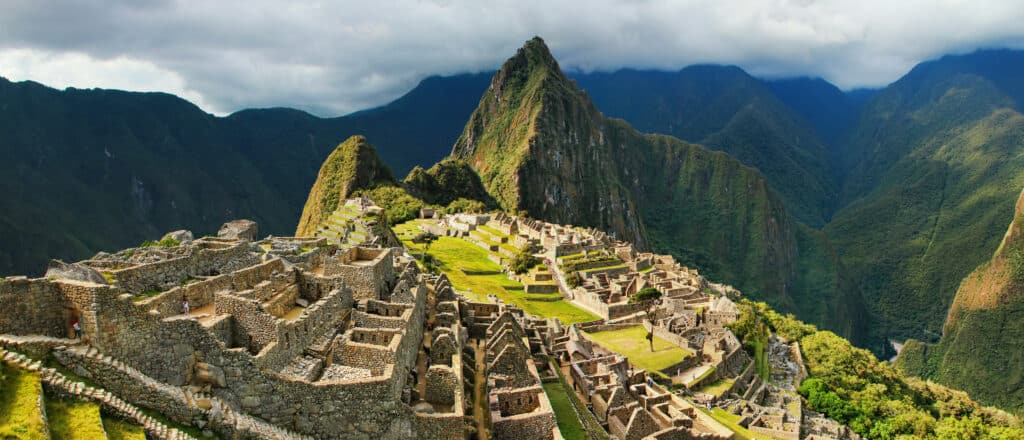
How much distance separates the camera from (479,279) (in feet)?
197

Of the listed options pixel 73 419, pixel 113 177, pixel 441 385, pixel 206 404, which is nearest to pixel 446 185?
pixel 113 177

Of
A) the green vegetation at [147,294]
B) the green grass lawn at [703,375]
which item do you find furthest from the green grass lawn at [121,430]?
the green grass lawn at [703,375]

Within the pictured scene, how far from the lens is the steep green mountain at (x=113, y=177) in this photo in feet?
335

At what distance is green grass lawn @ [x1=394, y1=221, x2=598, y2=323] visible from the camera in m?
51.7

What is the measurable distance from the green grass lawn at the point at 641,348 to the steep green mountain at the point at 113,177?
3368 inches

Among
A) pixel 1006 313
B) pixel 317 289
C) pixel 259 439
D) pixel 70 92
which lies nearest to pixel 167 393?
pixel 259 439

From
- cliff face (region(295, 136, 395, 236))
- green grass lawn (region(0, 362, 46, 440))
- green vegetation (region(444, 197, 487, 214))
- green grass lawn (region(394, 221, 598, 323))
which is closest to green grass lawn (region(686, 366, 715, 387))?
green grass lawn (region(394, 221, 598, 323))

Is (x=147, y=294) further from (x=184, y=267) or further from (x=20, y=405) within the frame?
(x=20, y=405)

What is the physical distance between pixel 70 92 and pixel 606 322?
17349cm

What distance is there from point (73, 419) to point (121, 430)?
813 mm

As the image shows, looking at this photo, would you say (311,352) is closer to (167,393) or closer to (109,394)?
(167,393)

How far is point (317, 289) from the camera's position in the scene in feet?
63.0

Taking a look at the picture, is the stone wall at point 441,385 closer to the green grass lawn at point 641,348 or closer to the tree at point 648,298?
the green grass lawn at point 641,348

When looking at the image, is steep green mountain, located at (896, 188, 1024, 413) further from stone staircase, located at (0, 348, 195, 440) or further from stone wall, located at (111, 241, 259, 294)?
stone staircase, located at (0, 348, 195, 440)
